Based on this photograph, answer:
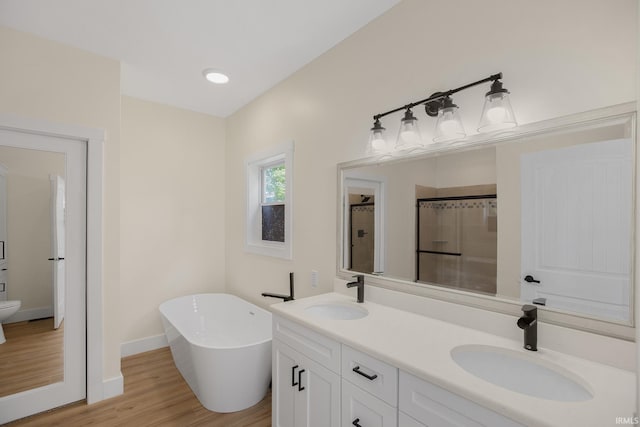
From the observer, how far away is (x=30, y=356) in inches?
88.0

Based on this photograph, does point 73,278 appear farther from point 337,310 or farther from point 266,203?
point 337,310

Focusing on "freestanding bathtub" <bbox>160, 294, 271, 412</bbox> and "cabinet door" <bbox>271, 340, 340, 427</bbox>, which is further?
"freestanding bathtub" <bbox>160, 294, 271, 412</bbox>

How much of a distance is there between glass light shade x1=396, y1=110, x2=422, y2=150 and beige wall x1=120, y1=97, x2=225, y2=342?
8.64 ft

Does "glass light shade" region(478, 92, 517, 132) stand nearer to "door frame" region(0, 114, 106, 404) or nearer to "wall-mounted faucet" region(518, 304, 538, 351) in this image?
"wall-mounted faucet" region(518, 304, 538, 351)

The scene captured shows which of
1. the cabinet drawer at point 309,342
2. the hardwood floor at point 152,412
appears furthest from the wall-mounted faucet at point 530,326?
the hardwood floor at point 152,412

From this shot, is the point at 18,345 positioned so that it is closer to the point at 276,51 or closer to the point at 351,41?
the point at 276,51

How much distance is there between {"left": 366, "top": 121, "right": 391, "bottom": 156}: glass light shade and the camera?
1.84 meters


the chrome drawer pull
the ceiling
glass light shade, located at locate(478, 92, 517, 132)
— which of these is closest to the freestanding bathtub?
the chrome drawer pull

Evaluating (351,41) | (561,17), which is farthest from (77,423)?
(561,17)

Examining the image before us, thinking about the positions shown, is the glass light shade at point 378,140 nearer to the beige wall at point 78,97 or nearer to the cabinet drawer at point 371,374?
the cabinet drawer at point 371,374

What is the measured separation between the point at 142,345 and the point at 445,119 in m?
3.49

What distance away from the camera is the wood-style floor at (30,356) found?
2.17m

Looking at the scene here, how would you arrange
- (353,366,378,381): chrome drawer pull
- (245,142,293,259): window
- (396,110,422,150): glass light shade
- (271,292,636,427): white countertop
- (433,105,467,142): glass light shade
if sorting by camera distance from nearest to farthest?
(271,292,636,427): white countertop → (353,366,378,381): chrome drawer pull → (433,105,467,142): glass light shade → (396,110,422,150): glass light shade → (245,142,293,259): window

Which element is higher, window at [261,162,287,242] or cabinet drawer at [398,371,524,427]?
window at [261,162,287,242]
